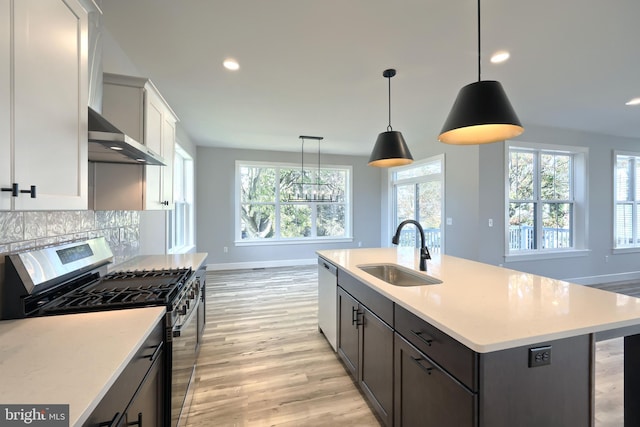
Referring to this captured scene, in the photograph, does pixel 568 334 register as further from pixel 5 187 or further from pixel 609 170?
pixel 609 170

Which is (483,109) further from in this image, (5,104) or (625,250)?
(625,250)

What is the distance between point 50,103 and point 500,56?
3.08 meters

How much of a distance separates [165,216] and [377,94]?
3.00m

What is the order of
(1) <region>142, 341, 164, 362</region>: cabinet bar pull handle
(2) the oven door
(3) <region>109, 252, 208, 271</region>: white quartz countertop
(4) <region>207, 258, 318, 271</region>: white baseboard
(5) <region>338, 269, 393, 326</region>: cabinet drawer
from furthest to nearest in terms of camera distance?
(4) <region>207, 258, 318, 271</region>: white baseboard
(3) <region>109, 252, 208, 271</region>: white quartz countertop
(5) <region>338, 269, 393, 326</region>: cabinet drawer
(2) the oven door
(1) <region>142, 341, 164, 362</region>: cabinet bar pull handle

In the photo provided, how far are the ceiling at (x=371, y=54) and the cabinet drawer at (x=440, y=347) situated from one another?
1949 millimetres

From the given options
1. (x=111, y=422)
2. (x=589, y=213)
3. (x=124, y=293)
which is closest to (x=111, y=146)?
(x=124, y=293)

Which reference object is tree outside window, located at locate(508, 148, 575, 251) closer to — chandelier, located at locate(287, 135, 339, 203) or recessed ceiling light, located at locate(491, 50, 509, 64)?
recessed ceiling light, located at locate(491, 50, 509, 64)

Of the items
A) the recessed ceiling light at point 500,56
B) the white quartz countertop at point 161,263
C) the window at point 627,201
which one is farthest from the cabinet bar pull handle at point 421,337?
the window at point 627,201

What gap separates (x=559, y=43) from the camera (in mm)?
2203

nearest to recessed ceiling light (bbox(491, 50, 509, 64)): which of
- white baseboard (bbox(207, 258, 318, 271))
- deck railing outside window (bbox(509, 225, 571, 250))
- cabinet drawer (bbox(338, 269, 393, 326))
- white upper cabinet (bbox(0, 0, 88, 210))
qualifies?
cabinet drawer (bbox(338, 269, 393, 326))

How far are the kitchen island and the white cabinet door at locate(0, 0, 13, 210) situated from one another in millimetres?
1534

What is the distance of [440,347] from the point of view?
3.67 ft

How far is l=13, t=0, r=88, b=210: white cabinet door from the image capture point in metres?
0.90

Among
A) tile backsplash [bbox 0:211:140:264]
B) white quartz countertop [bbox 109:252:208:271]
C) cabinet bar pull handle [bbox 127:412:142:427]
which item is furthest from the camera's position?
white quartz countertop [bbox 109:252:208:271]
